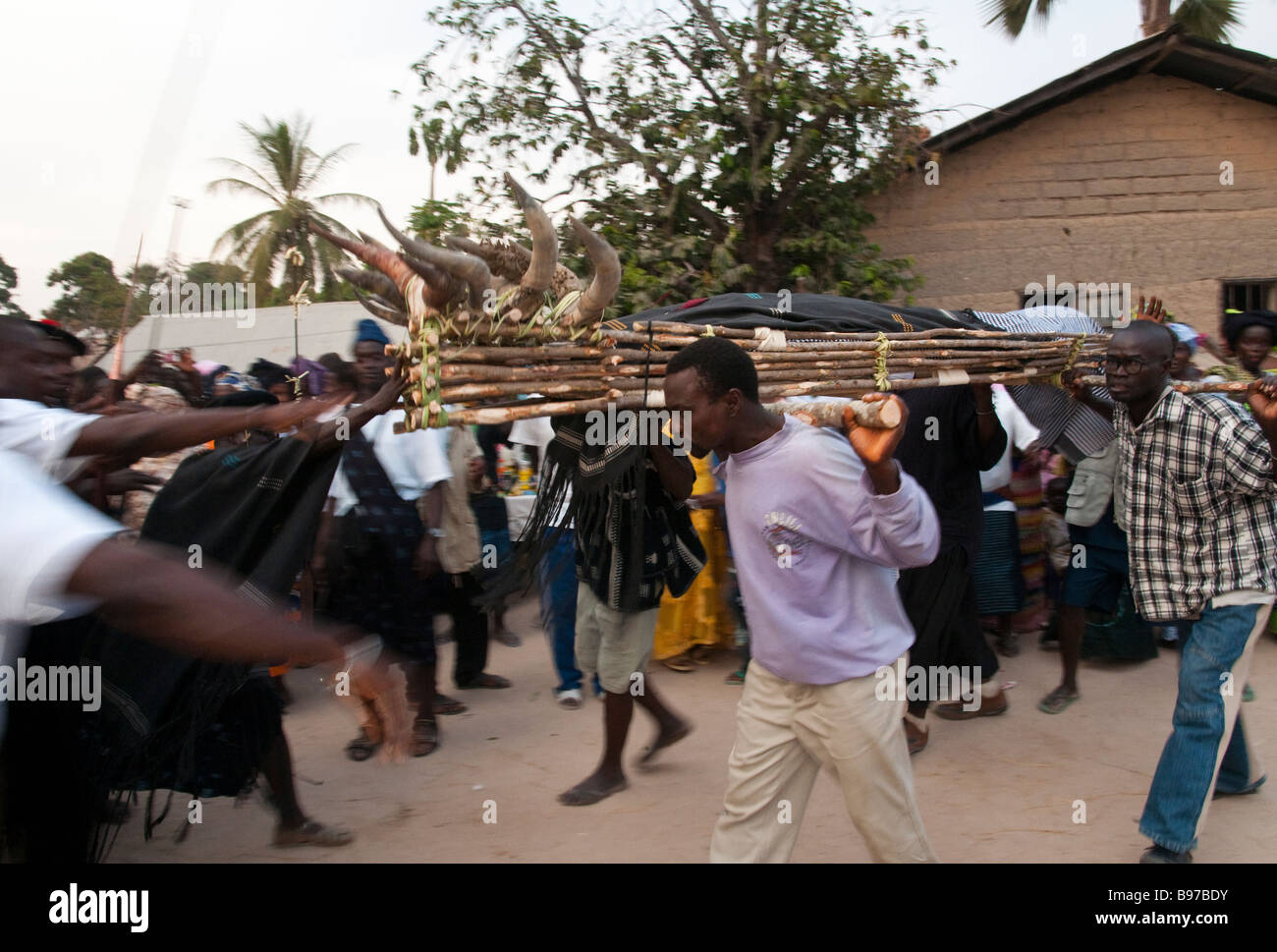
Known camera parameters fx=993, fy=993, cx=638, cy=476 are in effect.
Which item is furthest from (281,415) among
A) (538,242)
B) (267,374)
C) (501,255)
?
(267,374)

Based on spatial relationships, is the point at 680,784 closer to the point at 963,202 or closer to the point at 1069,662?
the point at 1069,662

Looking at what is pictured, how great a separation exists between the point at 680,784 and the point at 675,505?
49.1 inches

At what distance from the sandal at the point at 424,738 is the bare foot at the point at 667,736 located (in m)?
1.09

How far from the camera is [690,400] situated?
2754 mm

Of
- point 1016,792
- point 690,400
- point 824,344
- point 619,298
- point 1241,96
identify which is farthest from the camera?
point 1241,96

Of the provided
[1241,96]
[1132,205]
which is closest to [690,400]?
[1132,205]

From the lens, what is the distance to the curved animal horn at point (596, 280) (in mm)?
2746

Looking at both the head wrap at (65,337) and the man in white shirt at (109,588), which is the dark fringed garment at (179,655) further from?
the man in white shirt at (109,588)

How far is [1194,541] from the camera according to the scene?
3523 mm

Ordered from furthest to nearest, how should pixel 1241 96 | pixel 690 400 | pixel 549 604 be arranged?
pixel 1241 96, pixel 549 604, pixel 690 400

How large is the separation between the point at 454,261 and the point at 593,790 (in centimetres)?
259

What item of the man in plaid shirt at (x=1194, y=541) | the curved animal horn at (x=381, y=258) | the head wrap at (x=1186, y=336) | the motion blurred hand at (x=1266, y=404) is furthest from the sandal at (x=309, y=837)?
the head wrap at (x=1186, y=336)

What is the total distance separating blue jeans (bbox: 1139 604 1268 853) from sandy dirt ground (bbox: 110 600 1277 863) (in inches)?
13.6

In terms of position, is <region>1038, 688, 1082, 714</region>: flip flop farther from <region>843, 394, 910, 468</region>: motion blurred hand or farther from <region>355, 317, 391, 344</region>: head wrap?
<region>355, 317, 391, 344</region>: head wrap
